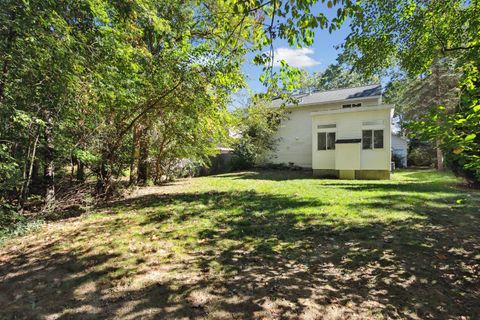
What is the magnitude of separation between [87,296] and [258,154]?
17.0m

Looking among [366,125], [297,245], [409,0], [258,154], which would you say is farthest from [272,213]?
[258,154]

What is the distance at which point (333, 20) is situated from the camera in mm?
3031

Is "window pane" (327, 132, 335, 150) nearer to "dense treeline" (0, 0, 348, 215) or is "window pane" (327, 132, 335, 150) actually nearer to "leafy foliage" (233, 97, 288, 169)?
"leafy foliage" (233, 97, 288, 169)

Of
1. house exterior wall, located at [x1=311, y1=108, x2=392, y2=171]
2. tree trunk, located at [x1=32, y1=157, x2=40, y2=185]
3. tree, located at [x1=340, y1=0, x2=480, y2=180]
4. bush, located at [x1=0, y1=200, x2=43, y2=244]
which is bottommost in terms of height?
bush, located at [x1=0, y1=200, x2=43, y2=244]

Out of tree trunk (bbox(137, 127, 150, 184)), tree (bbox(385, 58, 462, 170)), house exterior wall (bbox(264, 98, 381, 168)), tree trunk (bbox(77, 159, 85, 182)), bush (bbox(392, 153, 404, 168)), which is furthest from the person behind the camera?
bush (bbox(392, 153, 404, 168))

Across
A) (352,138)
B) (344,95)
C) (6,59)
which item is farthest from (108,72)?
(344,95)

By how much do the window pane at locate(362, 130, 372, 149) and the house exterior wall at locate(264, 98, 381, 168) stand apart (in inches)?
201

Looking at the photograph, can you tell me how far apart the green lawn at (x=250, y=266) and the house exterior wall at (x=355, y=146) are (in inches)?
317

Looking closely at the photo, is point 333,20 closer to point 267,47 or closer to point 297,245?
point 267,47

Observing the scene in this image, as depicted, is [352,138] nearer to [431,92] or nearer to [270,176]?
[270,176]

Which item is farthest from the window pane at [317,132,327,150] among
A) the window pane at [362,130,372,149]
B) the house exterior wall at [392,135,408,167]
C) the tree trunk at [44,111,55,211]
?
the house exterior wall at [392,135,408,167]

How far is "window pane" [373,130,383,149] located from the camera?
14164 mm

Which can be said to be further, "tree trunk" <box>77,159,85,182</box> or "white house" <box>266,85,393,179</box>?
"white house" <box>266,85,393,179</box>

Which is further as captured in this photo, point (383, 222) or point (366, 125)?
point (366, 125)
